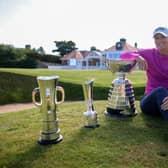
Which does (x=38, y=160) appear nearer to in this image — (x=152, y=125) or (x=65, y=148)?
(x=65, y=148)

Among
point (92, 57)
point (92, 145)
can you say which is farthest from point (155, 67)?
point (92, 57)

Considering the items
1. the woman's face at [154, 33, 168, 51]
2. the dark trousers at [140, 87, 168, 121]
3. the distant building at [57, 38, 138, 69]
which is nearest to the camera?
the dark trousers at [140, 87, 168, 121]

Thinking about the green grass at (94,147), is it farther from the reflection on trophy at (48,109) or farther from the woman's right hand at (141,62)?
the woman's right hand at (141,62)

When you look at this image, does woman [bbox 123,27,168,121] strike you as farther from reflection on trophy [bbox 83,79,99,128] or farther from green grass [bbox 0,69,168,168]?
reflection on trophy [bbox 83,79,99,128]

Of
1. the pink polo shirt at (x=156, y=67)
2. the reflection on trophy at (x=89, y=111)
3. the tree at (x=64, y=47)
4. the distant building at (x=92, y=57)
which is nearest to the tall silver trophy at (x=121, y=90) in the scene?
the pink polo shirt at (x=156, y=67)

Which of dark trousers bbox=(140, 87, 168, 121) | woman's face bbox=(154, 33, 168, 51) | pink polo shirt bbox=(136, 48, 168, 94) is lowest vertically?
dark trousers bbox=(140, 87, 168, 121)

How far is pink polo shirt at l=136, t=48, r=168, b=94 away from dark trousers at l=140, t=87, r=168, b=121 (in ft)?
0.79

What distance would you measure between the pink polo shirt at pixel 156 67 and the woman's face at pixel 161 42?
17 centimetres

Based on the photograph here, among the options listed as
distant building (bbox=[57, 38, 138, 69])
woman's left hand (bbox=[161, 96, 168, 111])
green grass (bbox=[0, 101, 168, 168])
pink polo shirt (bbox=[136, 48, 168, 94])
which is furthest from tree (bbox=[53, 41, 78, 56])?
woman's left hand (bbox=[161, 96, 168, 111])

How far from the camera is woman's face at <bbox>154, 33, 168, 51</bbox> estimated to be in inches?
→ 102

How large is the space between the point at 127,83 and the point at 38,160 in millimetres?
1412

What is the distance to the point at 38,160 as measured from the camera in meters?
1.88

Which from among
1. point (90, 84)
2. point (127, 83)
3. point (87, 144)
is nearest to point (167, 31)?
point (127, 83)

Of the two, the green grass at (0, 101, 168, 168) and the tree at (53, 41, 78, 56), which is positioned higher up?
the tree at (53, 41, 78, 56)
